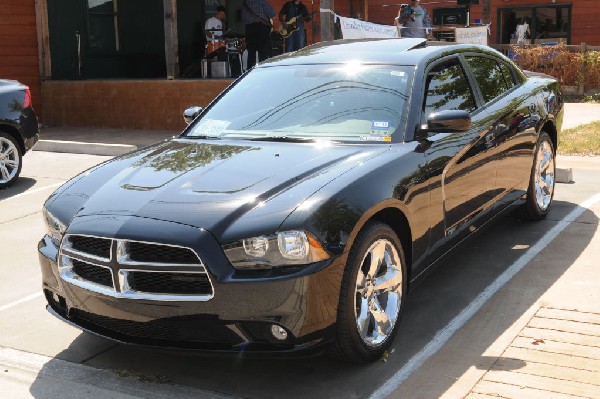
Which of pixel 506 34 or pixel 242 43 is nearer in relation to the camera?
pixel 242 43

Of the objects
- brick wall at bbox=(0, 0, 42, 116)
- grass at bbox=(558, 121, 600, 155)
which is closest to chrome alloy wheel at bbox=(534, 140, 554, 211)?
grass at bbox=(558, 121, 600, 155)

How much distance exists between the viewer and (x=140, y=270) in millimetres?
3637

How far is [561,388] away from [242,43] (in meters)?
14.3

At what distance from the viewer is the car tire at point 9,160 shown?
9.36 meters

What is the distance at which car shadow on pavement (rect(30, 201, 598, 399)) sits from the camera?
12.5 feet

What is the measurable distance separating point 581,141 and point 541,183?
423 centimetres

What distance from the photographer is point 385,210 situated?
13.7 ft

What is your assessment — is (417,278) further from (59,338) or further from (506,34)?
(506,34)

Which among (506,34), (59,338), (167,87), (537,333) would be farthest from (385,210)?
(506,34)

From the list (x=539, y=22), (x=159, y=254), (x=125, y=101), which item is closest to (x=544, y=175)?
(x=159, y=254)

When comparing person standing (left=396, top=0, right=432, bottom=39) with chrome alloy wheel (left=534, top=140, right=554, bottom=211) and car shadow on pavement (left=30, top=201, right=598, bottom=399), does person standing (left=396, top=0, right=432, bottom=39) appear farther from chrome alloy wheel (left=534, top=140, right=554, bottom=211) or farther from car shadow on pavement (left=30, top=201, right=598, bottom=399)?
car shadow on pavement (left=30, top=201, right=598, bottom=399)

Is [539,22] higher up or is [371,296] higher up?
[539,22]

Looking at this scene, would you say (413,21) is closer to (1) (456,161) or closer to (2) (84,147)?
(2) (84,147)

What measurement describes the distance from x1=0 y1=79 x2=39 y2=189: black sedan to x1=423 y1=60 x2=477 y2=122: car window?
19.7 ft
